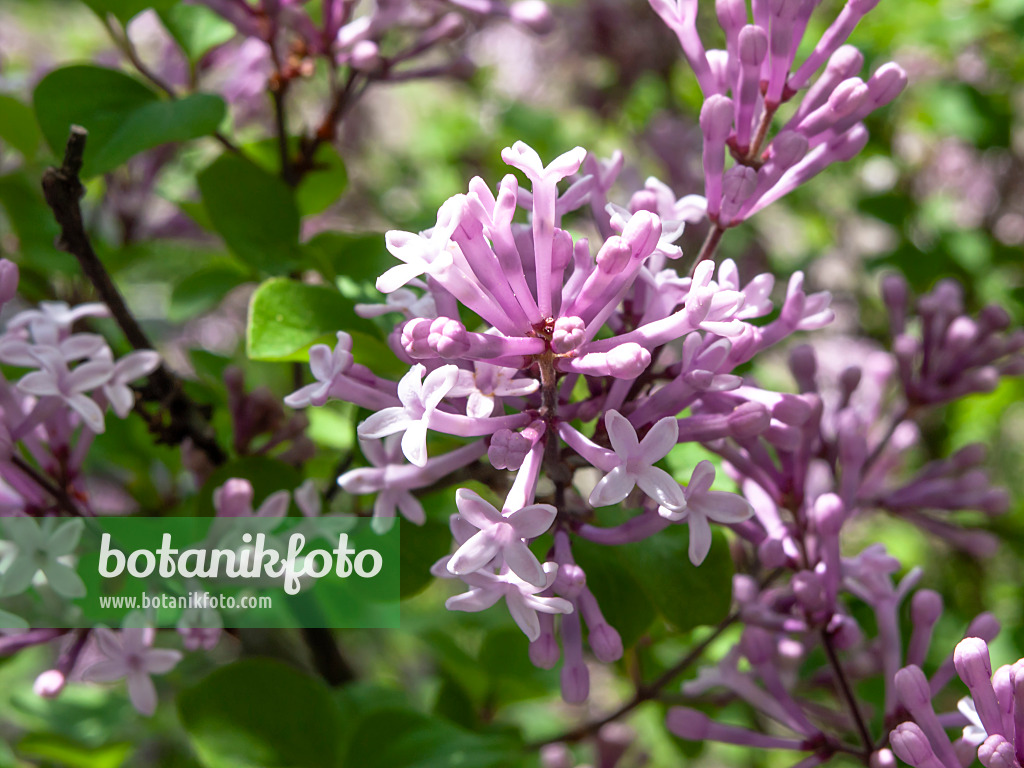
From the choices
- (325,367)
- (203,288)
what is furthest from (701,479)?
(203,288)

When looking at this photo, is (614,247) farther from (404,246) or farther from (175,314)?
(175,314)

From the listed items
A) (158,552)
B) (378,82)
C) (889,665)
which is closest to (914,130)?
(378,82)

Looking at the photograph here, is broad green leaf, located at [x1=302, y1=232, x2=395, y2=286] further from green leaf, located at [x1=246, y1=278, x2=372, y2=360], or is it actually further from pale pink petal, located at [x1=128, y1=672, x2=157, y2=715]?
pale pink petal, located at [x1=128, y1=672, x2=157, y2=715]

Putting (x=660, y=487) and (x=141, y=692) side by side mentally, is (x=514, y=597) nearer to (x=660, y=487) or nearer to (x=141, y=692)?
(x=660, y=487)

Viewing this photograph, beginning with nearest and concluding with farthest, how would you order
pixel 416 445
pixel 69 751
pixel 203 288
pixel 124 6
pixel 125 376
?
pixel 416 445 < pixel 125 376 < pixel 124 6 < pixel 203 288 < pixel 69 751

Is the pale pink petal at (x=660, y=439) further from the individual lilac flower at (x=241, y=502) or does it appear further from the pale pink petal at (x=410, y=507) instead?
the individual lilac flower at (x=241, y=502)

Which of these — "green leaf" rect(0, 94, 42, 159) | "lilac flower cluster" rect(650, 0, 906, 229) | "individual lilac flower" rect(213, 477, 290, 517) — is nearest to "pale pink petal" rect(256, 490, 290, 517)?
"individual lilac flower" rect(213, 477, 290, 517)
